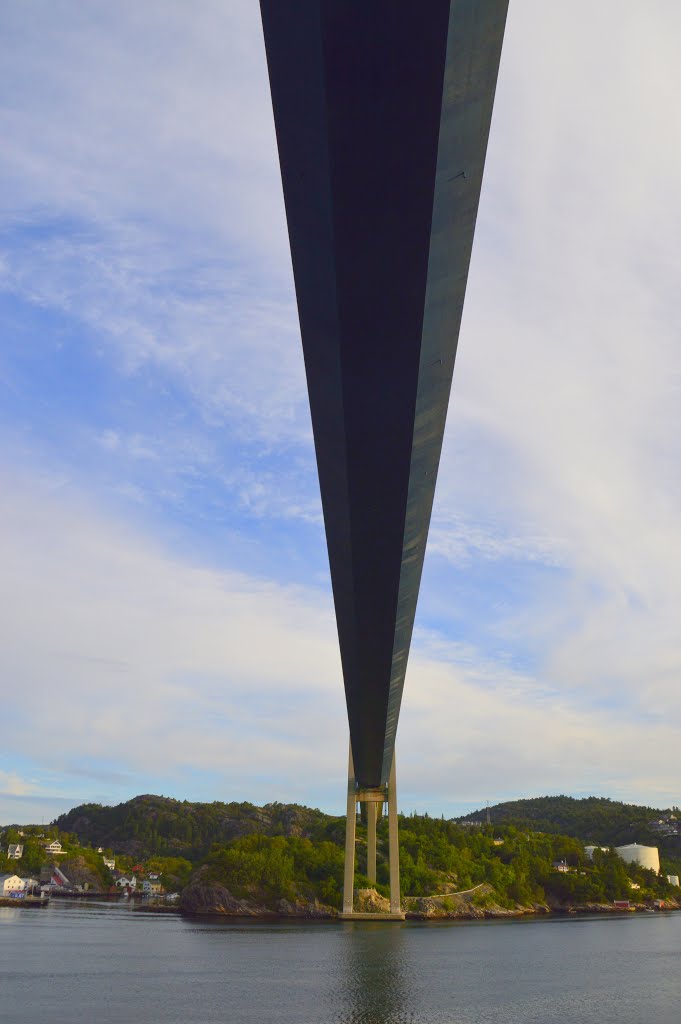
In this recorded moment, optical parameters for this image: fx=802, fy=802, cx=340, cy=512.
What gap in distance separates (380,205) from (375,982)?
30431 millimetres

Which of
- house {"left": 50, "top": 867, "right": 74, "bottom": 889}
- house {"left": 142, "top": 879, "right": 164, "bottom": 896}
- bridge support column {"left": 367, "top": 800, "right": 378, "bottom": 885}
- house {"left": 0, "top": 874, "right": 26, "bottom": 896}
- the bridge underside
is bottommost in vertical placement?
house {"left": 142, "top": 879, "right": 164, "bottom": 896}

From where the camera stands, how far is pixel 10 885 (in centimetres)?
10581

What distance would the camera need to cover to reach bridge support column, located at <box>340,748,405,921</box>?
59375 millimetres

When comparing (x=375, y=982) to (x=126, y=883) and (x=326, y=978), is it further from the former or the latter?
(x=126, y=883)

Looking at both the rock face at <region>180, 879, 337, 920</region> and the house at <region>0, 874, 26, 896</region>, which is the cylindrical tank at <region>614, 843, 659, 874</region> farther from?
the house at <region>0, 874, 26, 896</region>

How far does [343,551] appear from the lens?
1744 cm

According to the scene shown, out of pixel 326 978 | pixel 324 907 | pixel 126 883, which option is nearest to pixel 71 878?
pixel 126 883

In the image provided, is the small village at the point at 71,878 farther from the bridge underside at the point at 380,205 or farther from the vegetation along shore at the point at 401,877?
the bridge underside at the point at 380,205

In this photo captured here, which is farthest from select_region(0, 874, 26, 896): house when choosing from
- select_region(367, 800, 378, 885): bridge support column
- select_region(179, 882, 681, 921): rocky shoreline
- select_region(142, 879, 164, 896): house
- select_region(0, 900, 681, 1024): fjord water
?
select_region(367, 800, 378, 885): bridge support column

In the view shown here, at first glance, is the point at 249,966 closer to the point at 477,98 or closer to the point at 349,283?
the point at 349,283

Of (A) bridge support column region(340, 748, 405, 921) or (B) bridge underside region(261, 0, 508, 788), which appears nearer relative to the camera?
(B) bridge underside region(261, 0, 508, 788)

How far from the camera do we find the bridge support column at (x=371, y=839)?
5938 cm

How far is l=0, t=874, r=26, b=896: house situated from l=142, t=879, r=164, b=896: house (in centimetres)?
3881

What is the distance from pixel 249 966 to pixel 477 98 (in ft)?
120
